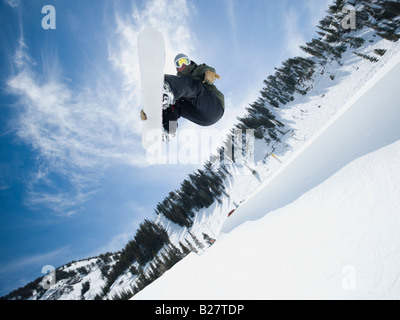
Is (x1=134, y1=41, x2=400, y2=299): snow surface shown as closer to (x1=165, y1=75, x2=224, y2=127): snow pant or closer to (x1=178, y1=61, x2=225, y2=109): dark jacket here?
(x1=165, y1=75, x2=224, y2=127): snow pant

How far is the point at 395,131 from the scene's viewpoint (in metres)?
3.42

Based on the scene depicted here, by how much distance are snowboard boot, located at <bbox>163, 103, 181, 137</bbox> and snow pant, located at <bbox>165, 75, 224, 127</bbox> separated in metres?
0.19

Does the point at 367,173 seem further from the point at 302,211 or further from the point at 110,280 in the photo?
the point at 110,280

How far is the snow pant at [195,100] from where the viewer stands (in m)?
3.68

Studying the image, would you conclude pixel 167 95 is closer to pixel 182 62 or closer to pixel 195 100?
pixel 195 100

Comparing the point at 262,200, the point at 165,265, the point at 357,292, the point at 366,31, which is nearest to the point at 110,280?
the point at 165,265

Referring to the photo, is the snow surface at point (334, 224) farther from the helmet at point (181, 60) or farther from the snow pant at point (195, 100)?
the helmet at point (181, 60)

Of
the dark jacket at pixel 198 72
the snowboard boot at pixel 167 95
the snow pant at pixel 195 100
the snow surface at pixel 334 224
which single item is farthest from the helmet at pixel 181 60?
the snow surface at pixel 334 224

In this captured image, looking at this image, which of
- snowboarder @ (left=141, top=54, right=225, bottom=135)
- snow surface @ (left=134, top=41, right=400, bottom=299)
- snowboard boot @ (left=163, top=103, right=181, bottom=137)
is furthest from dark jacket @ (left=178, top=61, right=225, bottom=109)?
snow surface @ (left=134, top=41, right=400, bottom=299)

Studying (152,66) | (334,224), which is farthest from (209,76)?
(334,224)

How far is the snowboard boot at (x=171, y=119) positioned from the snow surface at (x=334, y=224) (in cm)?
357

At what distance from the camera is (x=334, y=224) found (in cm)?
322

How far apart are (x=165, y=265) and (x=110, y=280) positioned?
22744 millimetres
